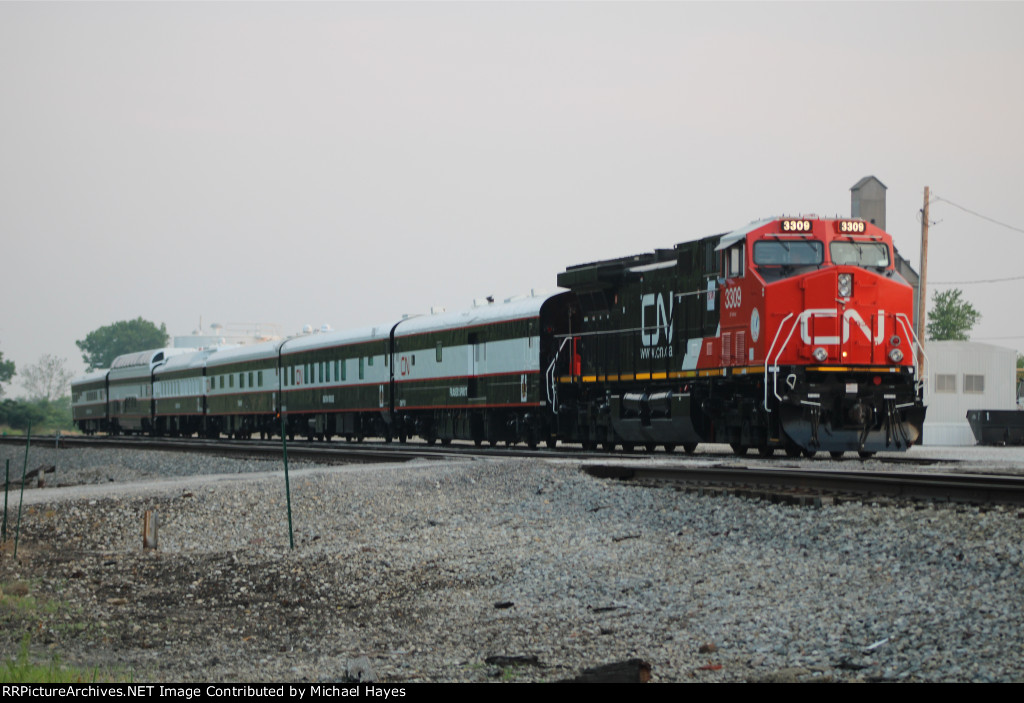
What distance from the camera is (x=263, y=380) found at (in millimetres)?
45719

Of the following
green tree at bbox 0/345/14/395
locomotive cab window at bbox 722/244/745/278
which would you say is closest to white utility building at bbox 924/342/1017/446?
locomotive cab window at bbox 722/244/745/278

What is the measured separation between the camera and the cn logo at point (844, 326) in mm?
19789

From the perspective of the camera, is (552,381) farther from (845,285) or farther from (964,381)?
(964,381)

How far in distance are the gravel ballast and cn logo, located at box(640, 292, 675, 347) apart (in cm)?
805

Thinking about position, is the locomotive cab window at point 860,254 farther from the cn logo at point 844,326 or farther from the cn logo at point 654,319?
the cn logo at point 654,319

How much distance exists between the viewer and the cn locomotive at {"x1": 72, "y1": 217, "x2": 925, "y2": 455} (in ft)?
64.8

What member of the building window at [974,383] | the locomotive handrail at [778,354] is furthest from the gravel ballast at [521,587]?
the building window at [974,383]

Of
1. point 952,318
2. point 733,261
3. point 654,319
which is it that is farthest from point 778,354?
point 952,318

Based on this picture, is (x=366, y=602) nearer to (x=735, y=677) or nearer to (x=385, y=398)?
(x=735, y=677)

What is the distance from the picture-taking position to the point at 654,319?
23.6 m

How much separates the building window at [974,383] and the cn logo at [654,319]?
32.2 meters

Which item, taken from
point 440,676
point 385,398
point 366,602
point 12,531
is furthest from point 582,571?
point 385,398

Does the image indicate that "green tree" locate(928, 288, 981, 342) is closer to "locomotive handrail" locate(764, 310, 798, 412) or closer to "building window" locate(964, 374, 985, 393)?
"building window" locate(964, 374, 985, 393)
